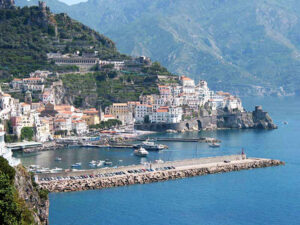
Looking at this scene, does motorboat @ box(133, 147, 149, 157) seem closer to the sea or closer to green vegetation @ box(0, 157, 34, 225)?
the sea

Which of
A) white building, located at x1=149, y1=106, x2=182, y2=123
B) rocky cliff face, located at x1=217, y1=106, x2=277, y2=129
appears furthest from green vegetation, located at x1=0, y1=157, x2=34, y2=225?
rocky cliff face, located at x1=217, y1=106, x2=277, y2=129

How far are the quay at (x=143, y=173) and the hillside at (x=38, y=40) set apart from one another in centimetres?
4861

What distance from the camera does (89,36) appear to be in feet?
418

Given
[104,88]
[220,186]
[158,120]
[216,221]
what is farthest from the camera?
[104,88]

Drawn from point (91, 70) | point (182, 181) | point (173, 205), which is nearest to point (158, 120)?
point (91, 70)

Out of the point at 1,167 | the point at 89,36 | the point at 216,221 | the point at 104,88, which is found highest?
the point at 89,36

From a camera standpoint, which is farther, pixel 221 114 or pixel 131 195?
pixel 221 114

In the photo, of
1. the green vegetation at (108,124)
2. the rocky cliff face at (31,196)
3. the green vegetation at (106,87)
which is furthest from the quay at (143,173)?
the green vegetation at (106,87)

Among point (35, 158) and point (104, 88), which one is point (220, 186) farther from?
point (104, 88)

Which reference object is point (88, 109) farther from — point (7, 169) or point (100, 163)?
point (7, 169)

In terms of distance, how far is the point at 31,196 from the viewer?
136ft

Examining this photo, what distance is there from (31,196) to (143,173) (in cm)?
2019

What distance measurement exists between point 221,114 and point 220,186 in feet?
167

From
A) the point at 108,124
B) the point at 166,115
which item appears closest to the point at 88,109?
the point at 108,124
